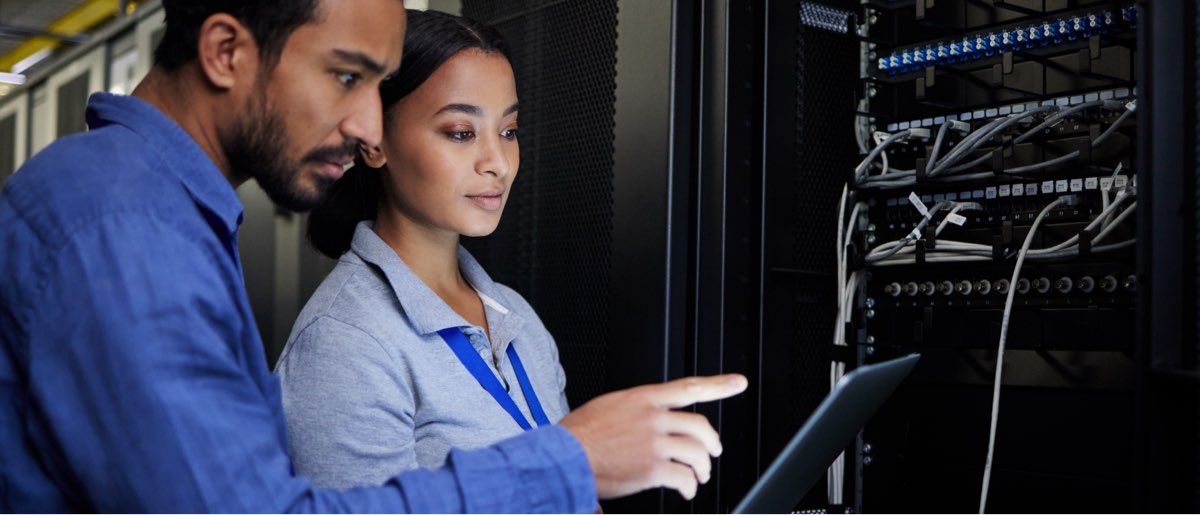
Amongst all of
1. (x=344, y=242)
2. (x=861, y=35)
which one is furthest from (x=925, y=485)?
(x=344, y=242)

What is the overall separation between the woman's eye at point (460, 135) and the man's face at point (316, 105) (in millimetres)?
414

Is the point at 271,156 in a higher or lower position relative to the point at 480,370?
higher

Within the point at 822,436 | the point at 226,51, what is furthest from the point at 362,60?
the point at 822,436

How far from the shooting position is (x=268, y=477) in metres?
0.78

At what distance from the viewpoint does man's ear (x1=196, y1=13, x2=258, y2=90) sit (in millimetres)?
939

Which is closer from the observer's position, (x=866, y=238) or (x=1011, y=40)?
(x=1011, y=40)

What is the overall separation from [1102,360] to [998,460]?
0.23m

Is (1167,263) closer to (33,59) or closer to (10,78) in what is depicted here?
(33,59)

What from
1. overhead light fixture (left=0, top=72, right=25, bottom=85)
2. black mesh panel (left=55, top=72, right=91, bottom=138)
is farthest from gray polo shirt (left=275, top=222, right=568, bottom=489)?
overhead light fixture (left=0, top=72, right=25, bottom=85)

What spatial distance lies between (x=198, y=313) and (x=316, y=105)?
286 millimetres

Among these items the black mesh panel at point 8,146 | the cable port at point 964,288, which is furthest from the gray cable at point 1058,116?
the black mesh panel at point 8,146

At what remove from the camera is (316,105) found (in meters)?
0.98

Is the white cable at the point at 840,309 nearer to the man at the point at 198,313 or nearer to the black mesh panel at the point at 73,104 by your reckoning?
the man at the point at 198,313

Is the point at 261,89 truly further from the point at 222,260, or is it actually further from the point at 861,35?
the point at 861,35
